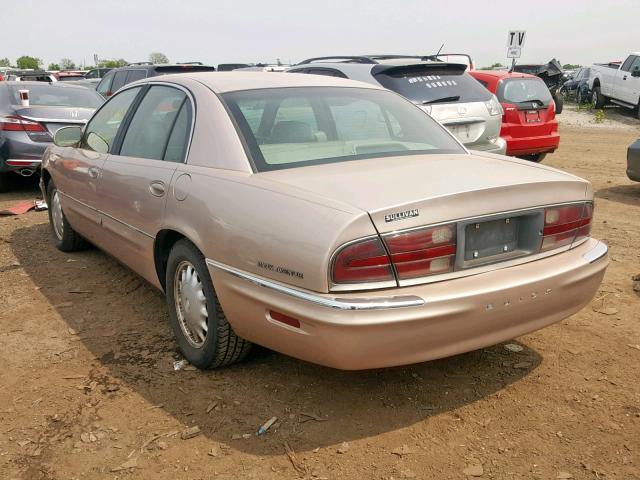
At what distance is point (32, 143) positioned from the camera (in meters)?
7.94

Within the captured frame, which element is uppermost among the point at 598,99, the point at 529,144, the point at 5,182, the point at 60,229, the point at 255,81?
the point at 255,81

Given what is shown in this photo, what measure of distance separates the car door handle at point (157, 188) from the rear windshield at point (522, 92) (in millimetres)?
6834

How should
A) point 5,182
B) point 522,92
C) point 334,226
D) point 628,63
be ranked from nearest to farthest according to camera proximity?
point 334,226, point 5,182, point 522,92, point 628,63

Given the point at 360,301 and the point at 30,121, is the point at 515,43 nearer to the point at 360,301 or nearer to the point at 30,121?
the point at 30,121

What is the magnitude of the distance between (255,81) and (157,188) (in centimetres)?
84

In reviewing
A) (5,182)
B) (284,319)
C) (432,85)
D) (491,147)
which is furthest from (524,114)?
(284,319)

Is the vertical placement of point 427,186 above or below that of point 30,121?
above

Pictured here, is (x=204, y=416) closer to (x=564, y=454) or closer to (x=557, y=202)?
(x=564, y=454)

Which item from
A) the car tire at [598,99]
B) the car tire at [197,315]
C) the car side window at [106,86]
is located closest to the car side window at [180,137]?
the car tire at [197,315]

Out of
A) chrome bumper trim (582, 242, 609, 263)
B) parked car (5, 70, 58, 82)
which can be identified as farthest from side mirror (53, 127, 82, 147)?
parked car (5, 70, 58, 82)

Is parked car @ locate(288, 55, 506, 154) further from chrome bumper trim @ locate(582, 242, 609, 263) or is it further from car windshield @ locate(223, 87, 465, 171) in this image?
chrome bumper trim @ locate(582, 242, 609, 263)

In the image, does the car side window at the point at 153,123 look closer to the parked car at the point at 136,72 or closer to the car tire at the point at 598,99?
the parked car at the point at 136,72

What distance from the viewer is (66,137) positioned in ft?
16.3

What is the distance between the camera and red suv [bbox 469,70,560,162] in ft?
29.8
